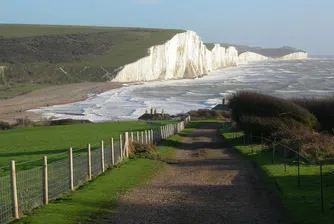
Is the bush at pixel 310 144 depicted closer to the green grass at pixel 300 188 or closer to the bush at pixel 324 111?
the green grass at pixel 300 188

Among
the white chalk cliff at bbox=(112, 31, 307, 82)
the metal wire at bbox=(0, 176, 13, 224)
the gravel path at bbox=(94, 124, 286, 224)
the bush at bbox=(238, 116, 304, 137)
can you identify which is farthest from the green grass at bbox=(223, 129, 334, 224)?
the white chalk cliff at bbox=(112, 31, 307, 82)

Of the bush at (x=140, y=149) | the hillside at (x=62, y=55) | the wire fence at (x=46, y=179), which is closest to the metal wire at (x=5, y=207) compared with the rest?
the wire fence at (x=46, y=179)

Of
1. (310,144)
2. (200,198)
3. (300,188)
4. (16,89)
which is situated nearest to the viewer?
(200,198)

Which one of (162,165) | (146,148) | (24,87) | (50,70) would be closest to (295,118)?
(146,148)

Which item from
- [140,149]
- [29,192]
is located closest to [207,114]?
[140,149]

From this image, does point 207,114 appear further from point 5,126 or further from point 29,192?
point 29,192

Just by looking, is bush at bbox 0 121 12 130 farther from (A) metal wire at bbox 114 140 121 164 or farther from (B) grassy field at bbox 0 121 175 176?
(A) metal wire at bbox 114 140 121 164
